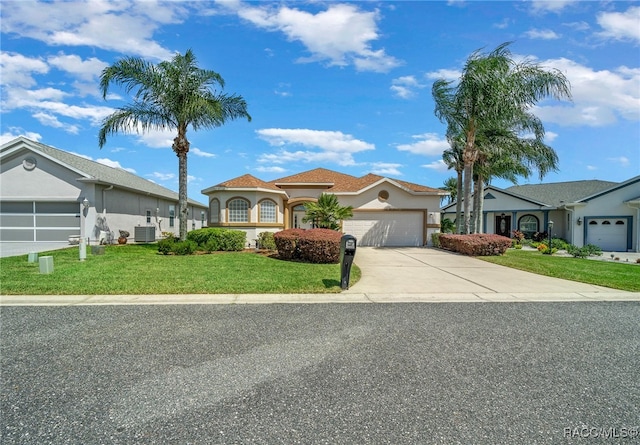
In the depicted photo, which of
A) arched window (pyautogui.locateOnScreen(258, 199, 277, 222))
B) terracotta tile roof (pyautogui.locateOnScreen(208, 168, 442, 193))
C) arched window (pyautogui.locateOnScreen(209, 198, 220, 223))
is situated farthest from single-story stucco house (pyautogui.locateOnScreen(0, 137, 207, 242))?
arched window (pyautogui.locateOnScreen(258, 199, 277, 222))

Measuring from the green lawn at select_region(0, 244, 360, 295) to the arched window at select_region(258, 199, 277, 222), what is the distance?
7085 millimetres

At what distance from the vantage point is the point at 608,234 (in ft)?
73.9

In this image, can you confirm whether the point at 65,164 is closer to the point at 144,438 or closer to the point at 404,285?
the point at 404,285

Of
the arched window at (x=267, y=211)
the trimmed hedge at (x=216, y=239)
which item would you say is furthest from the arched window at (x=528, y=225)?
the trimmed hedge at (x=216, y=239)

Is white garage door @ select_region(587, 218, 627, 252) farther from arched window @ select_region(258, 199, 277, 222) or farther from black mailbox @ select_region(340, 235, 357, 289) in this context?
black mailbox @ select_region(340, 235, 357, 289)

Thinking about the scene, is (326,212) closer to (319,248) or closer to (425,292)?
(319,248)

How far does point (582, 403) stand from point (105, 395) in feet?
15.7

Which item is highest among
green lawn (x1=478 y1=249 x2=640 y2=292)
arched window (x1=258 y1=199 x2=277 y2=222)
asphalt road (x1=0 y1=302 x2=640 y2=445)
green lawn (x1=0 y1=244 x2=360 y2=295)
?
arched window (x1=258 y1=199 x2=277 y2=222)

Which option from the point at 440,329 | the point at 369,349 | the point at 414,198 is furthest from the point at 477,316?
the point at 414,198

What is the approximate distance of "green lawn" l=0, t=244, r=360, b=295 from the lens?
26.0 feet

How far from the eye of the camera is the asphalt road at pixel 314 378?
2848 mm

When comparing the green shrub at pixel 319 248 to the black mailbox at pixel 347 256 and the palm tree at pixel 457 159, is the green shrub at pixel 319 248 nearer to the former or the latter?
the black mailbox at pixel 347 256

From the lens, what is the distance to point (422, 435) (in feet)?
9.08

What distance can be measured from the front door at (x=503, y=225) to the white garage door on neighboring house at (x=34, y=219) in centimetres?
3129
